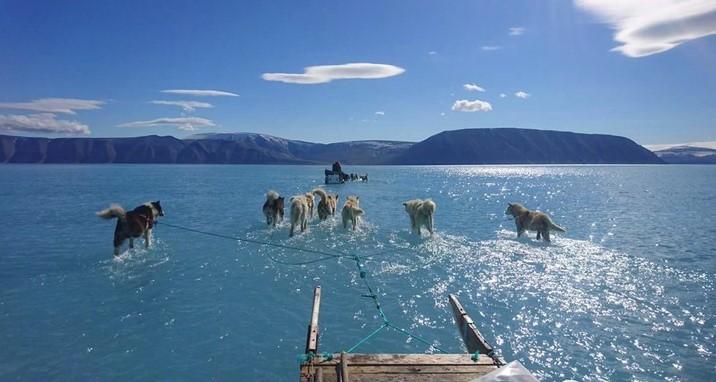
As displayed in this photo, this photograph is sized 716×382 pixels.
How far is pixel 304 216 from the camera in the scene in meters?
20.3

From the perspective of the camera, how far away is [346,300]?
11094 millimetres

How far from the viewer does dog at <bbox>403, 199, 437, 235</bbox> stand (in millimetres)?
19231

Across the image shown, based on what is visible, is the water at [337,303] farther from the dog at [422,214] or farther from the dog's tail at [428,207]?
the dog's tail at [428,207]

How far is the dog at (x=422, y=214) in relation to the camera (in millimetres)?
19231

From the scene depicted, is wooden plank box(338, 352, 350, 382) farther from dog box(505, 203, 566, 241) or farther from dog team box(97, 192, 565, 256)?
dog box(505, 203, 566, 241)

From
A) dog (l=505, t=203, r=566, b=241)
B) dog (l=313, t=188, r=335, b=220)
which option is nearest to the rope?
dog (l=313, t=188, r=335, b=220)

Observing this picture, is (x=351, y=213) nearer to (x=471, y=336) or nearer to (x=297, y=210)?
(x=297, y=210)

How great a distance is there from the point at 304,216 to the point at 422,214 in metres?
6.00

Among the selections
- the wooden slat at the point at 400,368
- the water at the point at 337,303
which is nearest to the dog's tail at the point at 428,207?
the water at the point at 337,303

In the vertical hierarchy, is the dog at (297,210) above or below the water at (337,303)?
above

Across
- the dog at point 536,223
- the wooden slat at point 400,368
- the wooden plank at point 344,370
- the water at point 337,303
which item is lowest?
the water at point 337,303

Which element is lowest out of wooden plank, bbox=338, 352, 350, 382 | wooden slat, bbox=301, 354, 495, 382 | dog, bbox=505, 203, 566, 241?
wooden slat, bbox=301, 354, 495, 382

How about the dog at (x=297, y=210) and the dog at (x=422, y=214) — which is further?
the dog at (x=297, y=210)

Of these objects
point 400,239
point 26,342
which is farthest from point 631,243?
point 26,342
